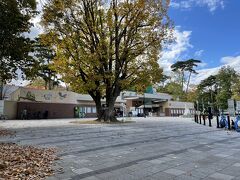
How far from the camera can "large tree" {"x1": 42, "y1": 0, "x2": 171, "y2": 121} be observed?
20703 millimetres

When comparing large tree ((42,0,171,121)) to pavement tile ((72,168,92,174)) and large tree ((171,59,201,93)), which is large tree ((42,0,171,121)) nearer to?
pavement tile ((72,168,92,174))

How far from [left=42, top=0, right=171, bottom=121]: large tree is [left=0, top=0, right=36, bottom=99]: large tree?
4994 millimetres

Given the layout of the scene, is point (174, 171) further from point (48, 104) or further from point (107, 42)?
point (48, 104)

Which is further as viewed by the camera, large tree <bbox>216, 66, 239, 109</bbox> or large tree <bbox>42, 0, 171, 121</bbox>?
large tree <bbox>216, 66, 239, 109</bbox>

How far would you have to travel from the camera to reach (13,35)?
14.3 metres

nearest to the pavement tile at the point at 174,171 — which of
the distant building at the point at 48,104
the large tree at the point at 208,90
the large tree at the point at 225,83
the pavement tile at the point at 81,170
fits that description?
the pavement tile at the point at 81,170

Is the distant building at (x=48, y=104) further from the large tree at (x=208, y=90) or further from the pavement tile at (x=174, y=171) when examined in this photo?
the large tree at (x=208, y=90)

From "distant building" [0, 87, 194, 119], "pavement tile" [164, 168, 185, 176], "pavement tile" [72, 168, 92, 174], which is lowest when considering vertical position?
"pavement tile" [164, 168, 185, 176]

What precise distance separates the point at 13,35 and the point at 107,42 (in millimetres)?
9152

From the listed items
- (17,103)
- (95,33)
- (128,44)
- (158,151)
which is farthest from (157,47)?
(17,103)

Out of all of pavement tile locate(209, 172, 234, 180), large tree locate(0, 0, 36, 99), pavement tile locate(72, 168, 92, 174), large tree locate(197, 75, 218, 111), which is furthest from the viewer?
large tree locate(197, 75, 218, 111)

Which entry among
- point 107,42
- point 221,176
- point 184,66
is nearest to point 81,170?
point 221,176

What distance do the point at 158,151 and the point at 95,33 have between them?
16.1m

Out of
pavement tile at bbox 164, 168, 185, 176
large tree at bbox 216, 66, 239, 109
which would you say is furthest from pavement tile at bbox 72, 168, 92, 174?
large tree at bbox 216, 66, 239, 109
